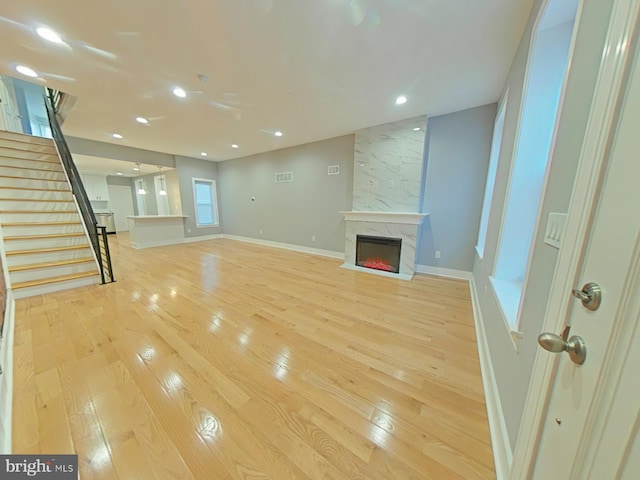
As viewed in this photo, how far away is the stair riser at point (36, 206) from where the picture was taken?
3.25m

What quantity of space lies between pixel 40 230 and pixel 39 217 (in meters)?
0.27

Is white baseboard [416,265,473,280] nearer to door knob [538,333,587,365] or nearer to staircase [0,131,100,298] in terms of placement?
door knob [538,333,587,365]

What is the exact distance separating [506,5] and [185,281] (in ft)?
14.8

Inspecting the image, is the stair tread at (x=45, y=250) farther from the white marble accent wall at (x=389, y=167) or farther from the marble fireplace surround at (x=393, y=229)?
the white marble accent wall at (x=389, y=167)

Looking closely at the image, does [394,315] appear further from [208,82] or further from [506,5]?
[208,82]

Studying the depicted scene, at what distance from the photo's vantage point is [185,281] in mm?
3389

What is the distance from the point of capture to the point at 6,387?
1.37 metres

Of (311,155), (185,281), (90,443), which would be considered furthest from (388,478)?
(311,155)

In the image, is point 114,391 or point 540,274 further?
point 114,391

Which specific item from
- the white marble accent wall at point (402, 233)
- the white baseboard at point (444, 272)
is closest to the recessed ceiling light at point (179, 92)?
the white marble accent wall at point (402, 233)

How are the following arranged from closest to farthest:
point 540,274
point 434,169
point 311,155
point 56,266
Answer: point 540,274, point 56,266, point 434,169, point 311,155

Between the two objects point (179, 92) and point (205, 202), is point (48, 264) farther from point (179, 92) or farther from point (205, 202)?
point (205, 202)

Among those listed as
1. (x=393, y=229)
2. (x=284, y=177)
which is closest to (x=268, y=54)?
(x=393, y=229)

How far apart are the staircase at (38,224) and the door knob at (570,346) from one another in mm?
4809
